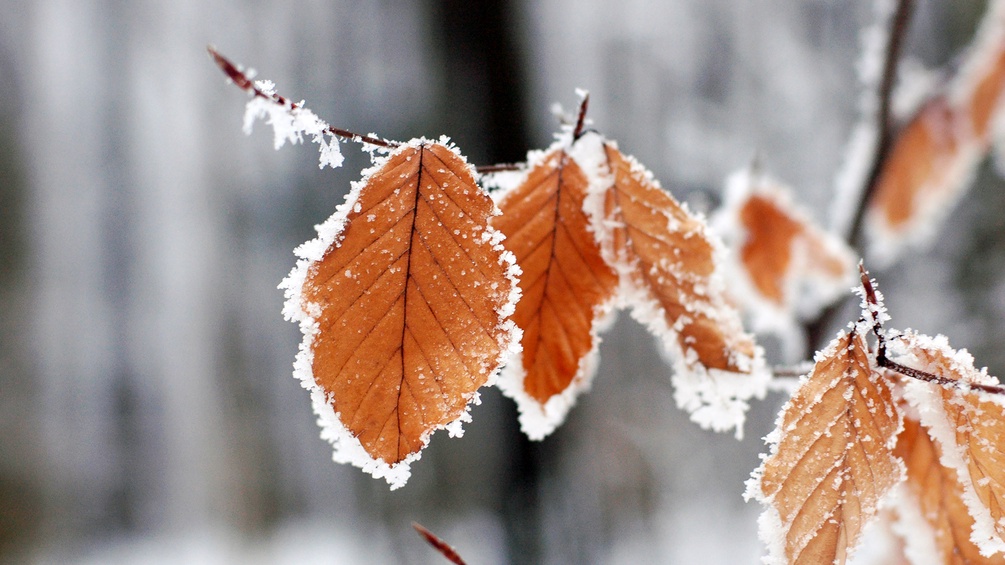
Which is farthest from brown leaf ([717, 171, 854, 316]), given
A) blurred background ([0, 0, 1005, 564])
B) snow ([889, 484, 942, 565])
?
blurred background ([0, 0, 1005, 564])

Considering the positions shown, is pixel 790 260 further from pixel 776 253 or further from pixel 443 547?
pixel 443 547

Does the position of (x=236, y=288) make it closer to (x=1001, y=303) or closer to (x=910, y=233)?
(x=910, y=233)

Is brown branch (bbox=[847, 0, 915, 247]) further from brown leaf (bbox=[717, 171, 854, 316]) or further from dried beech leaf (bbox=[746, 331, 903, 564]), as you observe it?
dried beech leaf (bbox=[746, 331, 903, 564])

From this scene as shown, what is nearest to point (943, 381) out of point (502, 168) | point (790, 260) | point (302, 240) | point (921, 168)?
point (502, 168)

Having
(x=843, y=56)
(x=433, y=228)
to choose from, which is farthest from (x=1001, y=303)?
(x=433, y=228)

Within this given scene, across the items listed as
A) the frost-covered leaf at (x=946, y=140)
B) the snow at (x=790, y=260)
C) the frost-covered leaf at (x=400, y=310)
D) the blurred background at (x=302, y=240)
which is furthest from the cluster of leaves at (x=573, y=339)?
the blurred background at (x=302, y=240)

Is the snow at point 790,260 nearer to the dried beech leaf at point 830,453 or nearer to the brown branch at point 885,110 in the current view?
the brown branch at point 885,110

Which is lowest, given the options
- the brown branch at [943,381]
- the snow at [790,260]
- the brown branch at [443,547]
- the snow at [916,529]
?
the brown branch at [443,547]

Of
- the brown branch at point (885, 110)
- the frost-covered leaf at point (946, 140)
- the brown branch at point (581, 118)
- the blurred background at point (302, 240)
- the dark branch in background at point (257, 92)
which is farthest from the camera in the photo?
the blurred background at point (302, 240)
